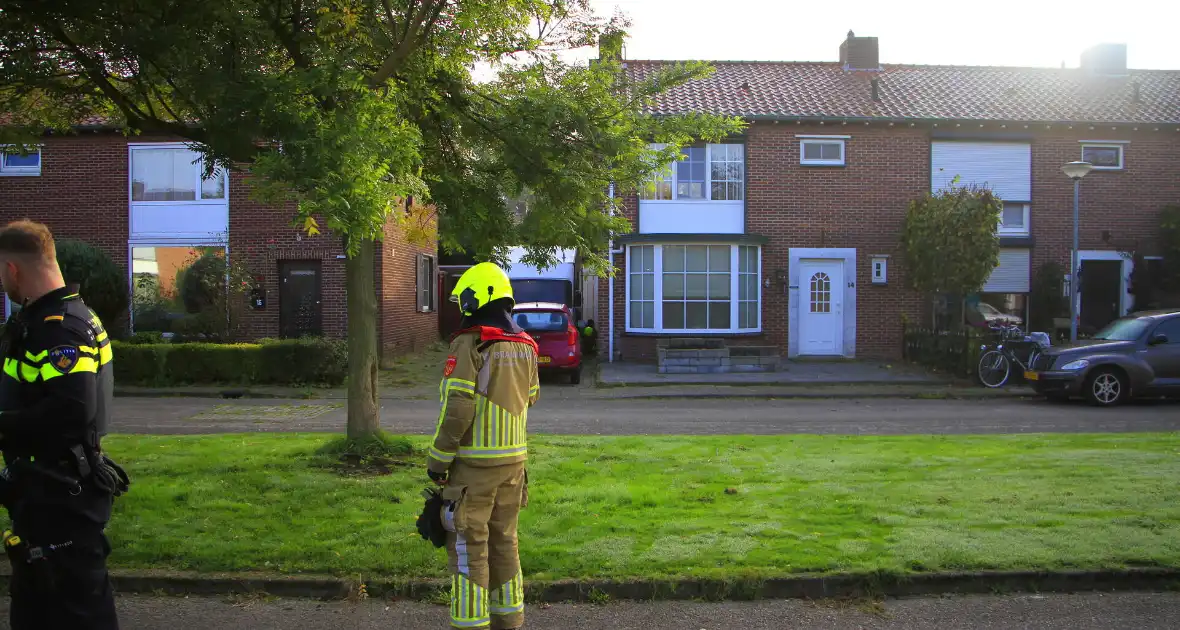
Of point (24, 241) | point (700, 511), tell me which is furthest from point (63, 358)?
point (700, 511)

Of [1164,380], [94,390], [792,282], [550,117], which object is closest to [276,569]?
[94,390]

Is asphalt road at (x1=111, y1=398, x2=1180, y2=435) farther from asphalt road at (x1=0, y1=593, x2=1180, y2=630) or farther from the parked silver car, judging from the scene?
asphalt road at (x1=0, y1=593, x2=1180, y2=630)

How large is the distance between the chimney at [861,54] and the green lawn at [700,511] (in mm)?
17202

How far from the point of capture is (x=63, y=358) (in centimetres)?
337

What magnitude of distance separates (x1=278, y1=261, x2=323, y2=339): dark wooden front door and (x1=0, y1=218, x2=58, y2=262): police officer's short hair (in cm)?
1693

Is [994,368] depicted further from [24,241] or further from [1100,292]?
[24,241]

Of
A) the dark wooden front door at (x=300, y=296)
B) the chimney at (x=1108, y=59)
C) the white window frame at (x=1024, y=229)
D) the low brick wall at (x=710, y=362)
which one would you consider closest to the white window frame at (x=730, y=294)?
the low brick wall at (x=710, y=362)

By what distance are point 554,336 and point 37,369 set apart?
1453 centimetres

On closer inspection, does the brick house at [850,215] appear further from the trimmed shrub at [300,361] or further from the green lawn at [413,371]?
the trimmed shrub at [300,361]

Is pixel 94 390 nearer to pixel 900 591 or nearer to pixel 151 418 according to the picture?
pixel 900 591

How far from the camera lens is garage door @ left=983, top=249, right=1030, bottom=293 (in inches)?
842

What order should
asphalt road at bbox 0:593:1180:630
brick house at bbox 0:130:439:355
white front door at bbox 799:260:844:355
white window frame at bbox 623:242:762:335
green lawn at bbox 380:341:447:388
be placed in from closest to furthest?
asphalt road at bbox 0:593:1180:630 → green lawn at bbox 380:341:447:388 → brick house at bbox 0:130:439:355 → white window frame at bbox 623:242:762:335 → white front door at bbox 799:260:844:355

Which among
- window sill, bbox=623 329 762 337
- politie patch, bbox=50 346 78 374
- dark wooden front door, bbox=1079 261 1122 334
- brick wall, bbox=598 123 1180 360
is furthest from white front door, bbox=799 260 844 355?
politie patch, bbox=50 346 78 374

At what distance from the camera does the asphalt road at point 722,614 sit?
4.66 meters
